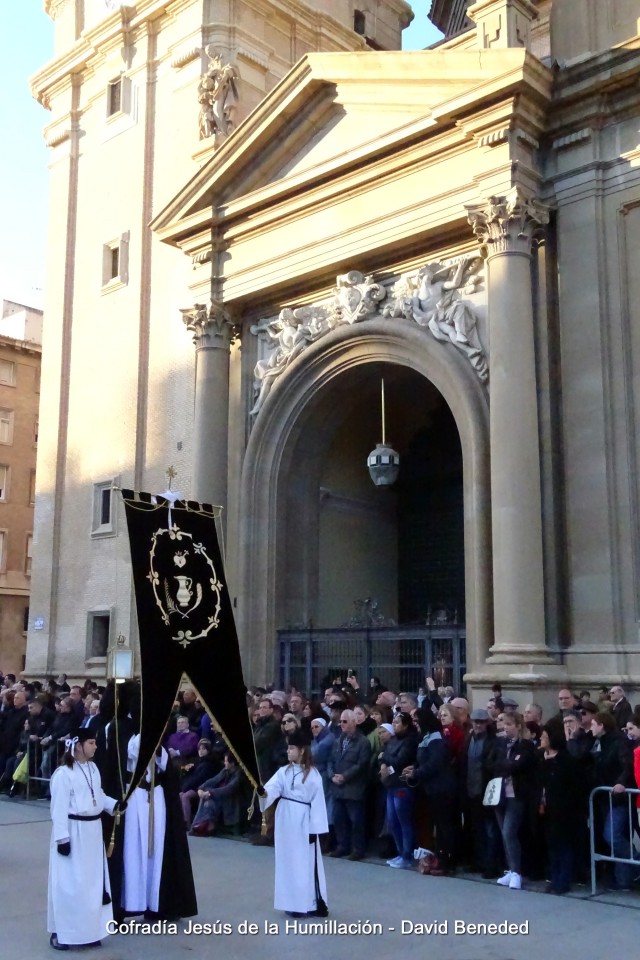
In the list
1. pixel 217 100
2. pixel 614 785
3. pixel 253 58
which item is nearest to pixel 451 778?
pixel 614 785

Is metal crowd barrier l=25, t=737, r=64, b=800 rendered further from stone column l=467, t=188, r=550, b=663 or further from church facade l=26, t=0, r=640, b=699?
stone column l=467, t=188, r=550, b=663

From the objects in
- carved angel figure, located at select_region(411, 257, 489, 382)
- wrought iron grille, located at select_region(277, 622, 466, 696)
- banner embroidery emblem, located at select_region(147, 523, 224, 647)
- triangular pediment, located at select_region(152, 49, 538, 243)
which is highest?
triangular pediment, located at select_region(152, 49, 538, 243)

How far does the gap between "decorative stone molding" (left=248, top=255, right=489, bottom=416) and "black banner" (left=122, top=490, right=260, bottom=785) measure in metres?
8.62

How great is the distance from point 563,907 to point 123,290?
19.2 meters

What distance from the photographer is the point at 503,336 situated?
16328 millimetres

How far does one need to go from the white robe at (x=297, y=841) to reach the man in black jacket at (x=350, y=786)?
2818 mm

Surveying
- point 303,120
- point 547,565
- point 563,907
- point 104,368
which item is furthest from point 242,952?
point 104,368

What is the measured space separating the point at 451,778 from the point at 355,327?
9598mm

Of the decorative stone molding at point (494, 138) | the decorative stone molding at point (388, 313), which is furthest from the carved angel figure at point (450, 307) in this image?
the decorative stone molding at point (494, 138)

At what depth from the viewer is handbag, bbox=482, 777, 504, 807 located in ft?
36.2

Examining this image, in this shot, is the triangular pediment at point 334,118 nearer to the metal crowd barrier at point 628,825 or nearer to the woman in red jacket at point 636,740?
the woman in red jacket at point 636,740

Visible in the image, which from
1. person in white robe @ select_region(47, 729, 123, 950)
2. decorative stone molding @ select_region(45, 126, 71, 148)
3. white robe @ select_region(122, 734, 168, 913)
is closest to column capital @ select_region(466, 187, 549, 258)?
white robe @ select_region(122, 734, 168, 913)

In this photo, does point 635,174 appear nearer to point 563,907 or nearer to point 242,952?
point 563,907

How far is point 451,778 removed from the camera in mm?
11578
